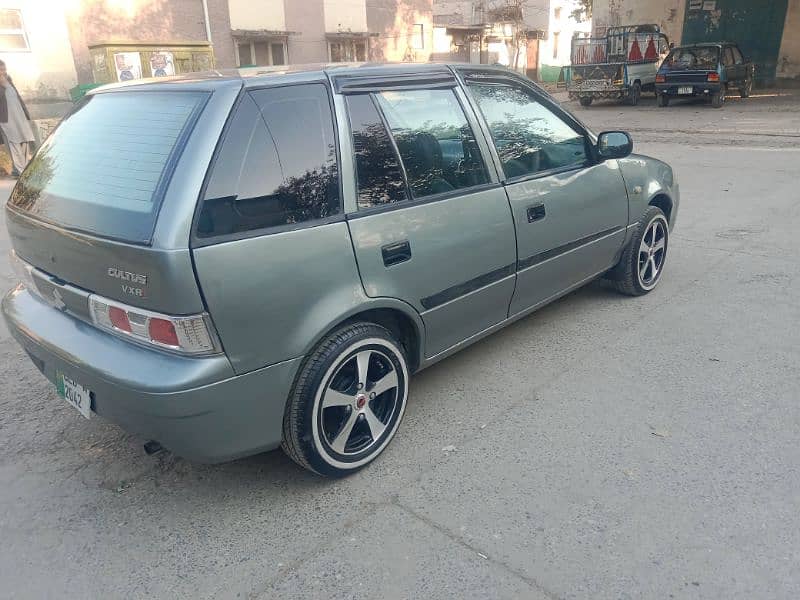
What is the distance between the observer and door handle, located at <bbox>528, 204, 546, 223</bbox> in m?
3.55

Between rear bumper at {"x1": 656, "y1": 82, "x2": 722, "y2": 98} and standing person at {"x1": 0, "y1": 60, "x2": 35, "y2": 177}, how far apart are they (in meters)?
16.3

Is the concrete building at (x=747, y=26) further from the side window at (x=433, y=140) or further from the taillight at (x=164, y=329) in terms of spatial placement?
the taillight at (x=164, y=329)

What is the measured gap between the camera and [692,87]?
17641 millimetres

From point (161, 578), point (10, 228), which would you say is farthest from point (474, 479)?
point (10, 228)

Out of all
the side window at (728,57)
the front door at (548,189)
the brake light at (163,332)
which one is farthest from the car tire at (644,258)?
the side window at (728,57)

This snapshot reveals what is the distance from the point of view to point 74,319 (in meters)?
2.65

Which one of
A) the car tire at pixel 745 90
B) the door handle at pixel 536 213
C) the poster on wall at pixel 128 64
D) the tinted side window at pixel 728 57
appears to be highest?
the poster on wall at pixel 128 64

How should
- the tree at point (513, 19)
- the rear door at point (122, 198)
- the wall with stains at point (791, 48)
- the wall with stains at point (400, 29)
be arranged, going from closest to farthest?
the rear door at point (122, 198) → the wall with stains at point (791, 48) → the wall with stains at point (400, 29) → the tree at point (513, 19)

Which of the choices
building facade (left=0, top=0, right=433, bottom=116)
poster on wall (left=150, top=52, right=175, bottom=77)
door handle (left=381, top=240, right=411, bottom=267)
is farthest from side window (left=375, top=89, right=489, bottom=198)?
building facade (left=0, top=0, right=433, bottom=116)

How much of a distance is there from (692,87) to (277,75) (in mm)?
18175

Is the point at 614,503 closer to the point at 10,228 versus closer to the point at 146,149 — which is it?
the point at 146,149

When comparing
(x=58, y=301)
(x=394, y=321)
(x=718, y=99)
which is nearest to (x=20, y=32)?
(x=58, y=301)

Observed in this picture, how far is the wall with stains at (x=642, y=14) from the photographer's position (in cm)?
2400

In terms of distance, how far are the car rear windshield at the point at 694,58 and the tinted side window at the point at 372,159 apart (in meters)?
17.7
